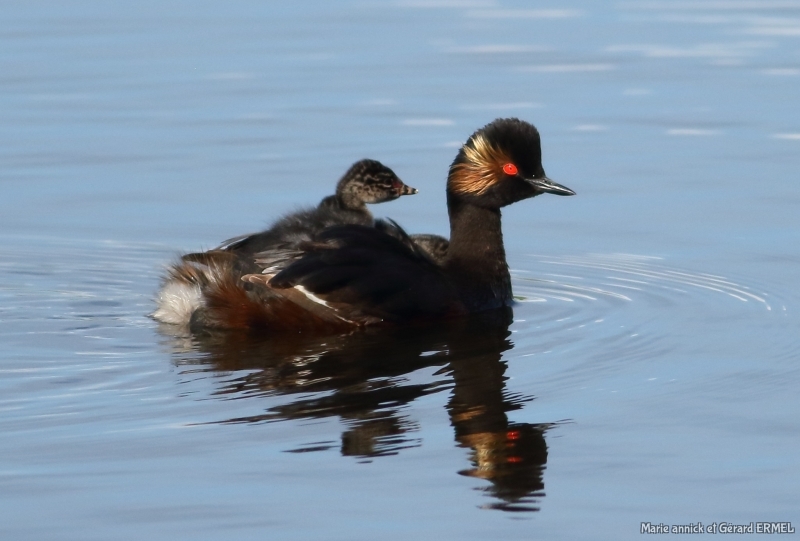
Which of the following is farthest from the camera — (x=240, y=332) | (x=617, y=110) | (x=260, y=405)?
(x=617, y=110)

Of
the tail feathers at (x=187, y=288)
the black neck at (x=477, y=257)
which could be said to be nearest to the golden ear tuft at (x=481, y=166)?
the black neck at (x=477, y=257)

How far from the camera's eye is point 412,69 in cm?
1528

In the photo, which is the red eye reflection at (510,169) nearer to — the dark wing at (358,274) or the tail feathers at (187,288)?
the dark wing at (358,274)

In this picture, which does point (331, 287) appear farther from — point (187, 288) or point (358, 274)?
point (187, 288)

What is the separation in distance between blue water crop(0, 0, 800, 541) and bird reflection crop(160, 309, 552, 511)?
23 mm

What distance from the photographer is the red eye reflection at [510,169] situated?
9.32m

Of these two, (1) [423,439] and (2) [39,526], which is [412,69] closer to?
(1) [423,439]

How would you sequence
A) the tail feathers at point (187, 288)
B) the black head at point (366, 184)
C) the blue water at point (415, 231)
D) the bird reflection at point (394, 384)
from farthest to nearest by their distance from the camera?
the black head at point (366, 184) < the tail feathers at point (187, 288) < the bird reflection at point (394, 384) < the blue water at point (415, 231)

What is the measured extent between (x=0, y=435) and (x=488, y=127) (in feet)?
12.7

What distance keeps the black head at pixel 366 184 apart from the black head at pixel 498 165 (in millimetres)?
517

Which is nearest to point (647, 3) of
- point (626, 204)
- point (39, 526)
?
point (626, 204)

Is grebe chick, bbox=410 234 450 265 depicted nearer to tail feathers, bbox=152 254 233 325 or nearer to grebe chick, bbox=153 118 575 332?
grebe chick, bbox=153 118 575 332

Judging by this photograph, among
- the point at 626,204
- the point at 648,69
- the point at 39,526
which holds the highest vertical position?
the point at 648,69

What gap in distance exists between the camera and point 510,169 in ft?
30.6
